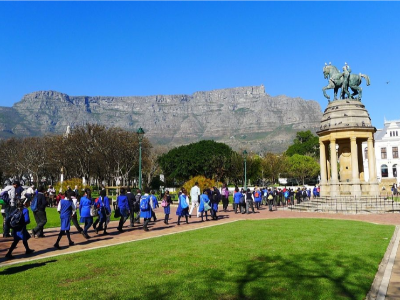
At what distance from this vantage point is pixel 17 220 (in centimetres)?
951

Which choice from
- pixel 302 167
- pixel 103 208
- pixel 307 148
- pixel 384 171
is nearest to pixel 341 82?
pixel 103 208

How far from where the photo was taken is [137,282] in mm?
6926

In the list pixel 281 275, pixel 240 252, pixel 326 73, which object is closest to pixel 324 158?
pixel 326 73

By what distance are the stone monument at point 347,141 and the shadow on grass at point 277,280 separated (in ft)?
69.3

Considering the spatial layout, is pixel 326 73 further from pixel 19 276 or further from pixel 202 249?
pixel 19 276

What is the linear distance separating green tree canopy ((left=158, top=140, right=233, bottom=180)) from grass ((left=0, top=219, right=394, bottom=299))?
2136 inches

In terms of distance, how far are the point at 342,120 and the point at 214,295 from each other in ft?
85.5

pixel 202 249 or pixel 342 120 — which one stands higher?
pixel 342 120

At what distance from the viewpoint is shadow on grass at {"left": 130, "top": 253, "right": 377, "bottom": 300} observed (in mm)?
6176

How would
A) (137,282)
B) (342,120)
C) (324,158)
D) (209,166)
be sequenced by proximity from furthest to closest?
1. (209,166)
2. (324,158)
3. (342,120)
4. (137,282)

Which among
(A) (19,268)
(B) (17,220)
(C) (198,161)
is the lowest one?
(A) (19,268)

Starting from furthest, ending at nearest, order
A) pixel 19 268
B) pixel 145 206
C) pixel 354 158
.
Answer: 1. pixel 354 158
2. pixel 145 206
3. pixel 19 268

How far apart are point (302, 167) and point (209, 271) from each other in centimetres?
7910

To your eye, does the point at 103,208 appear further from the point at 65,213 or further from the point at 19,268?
the point at 19,268
